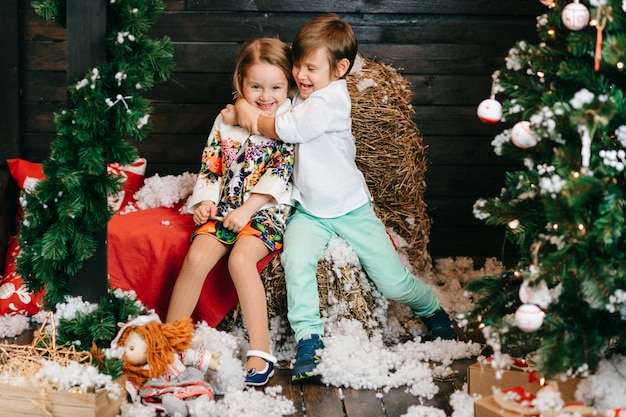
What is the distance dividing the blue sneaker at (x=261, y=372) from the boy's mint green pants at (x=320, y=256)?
6.0 inches

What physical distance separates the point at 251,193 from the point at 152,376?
0.85 meters

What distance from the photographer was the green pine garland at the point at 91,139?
2539mm

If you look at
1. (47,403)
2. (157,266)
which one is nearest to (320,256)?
(157,266)

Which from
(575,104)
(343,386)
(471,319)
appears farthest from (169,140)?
(575,104)

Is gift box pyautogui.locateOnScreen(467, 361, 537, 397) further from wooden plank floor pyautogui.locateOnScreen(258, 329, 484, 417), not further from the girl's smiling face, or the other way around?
the girl's smiling face

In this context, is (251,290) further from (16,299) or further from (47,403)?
(16,299)

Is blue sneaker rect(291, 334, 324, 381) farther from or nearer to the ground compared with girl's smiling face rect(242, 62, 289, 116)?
nearer to the ground

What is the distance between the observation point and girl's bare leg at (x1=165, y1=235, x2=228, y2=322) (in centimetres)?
317

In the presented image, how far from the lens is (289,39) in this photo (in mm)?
4156

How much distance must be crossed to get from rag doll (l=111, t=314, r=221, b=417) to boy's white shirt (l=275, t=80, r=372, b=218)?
0.78 metres

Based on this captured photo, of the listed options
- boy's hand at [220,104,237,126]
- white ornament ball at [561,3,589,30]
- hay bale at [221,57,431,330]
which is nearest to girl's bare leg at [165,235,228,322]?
hay bale at [221,57,431,330]

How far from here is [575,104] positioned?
2254 mm

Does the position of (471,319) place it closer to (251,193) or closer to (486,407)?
(486,407)

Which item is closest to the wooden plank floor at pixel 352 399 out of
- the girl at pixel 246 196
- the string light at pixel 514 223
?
the girl at pixel 246 196
